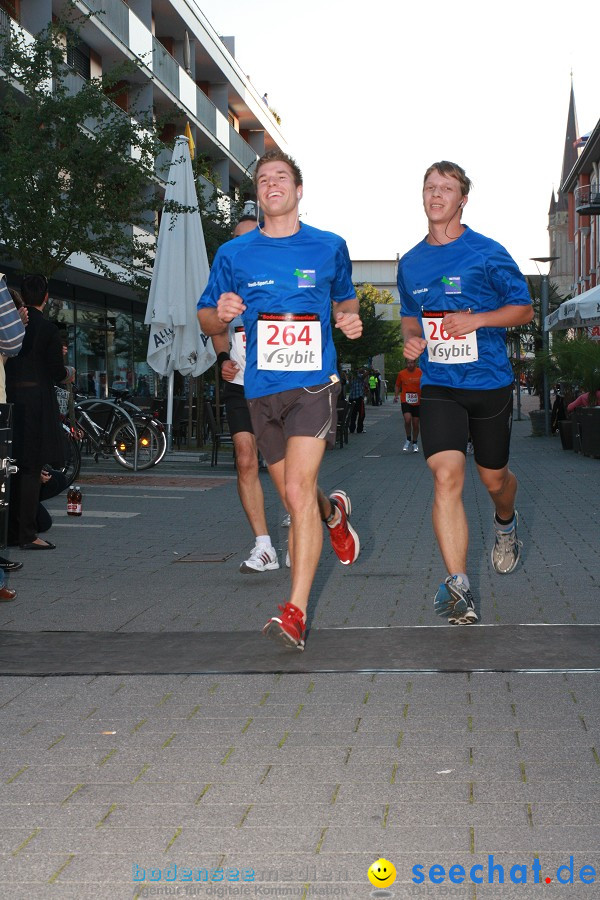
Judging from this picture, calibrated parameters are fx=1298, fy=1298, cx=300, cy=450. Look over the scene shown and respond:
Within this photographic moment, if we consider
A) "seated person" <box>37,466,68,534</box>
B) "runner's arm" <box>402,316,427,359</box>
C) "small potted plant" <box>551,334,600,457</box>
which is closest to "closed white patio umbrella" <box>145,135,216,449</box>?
"small potted plant" <box>551,334,600,457</box>

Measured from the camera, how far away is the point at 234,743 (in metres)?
4.28

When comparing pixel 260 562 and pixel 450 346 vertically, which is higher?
pixel 450 346

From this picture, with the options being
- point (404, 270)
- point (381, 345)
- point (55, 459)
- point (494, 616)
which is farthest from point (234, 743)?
point (381, 345)

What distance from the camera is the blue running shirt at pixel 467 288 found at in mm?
6355

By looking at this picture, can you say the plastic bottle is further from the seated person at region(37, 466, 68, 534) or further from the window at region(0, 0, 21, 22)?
the window at region(0, 0, 21, 22)

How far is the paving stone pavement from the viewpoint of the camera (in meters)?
3.11

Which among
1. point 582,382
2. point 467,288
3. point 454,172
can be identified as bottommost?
point 582,382

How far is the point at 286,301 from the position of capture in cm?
602

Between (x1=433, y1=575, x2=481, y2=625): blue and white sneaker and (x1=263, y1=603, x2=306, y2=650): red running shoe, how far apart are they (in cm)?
85

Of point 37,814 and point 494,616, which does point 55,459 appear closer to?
point 494,616

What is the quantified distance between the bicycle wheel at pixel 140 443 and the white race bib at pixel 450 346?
12.0 m

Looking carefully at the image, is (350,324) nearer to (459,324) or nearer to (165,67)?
(459,324)

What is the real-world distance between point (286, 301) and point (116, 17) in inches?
1219

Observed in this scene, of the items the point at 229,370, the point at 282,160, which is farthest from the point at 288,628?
the point at 229,370
